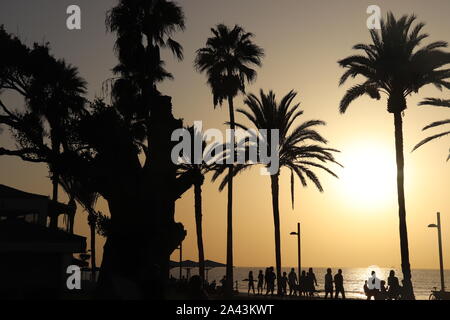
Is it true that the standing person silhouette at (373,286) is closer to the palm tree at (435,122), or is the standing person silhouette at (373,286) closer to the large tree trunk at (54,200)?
the palm tree at (435,122)

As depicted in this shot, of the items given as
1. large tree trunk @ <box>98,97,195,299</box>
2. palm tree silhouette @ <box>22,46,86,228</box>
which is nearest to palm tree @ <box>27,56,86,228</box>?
palm tree silhouette @ <box>22,46,86,228</box>

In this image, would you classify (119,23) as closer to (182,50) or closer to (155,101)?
(182,50)

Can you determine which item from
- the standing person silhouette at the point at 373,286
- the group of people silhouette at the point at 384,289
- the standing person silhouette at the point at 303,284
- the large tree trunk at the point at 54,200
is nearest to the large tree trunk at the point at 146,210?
the large tree trunk at the point at 54,200

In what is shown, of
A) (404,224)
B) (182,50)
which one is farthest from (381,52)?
(182,50)

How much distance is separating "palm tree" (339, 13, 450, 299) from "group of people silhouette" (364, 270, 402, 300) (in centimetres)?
91

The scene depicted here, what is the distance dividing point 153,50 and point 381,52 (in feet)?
42.4

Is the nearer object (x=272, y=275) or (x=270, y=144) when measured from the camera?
(x=272, y=275)

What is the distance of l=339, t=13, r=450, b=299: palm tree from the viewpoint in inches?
1272

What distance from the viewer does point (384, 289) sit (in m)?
31.6

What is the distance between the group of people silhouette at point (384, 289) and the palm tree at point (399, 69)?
0.91 metres

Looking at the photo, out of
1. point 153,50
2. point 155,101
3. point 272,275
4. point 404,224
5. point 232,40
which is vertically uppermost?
point 232,40

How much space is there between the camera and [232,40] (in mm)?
43844

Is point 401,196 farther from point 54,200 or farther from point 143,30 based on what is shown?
point 54,200

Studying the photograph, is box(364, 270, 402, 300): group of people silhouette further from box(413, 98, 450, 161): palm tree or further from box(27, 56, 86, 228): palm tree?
box(27, 56, 86, 228): palm tree
